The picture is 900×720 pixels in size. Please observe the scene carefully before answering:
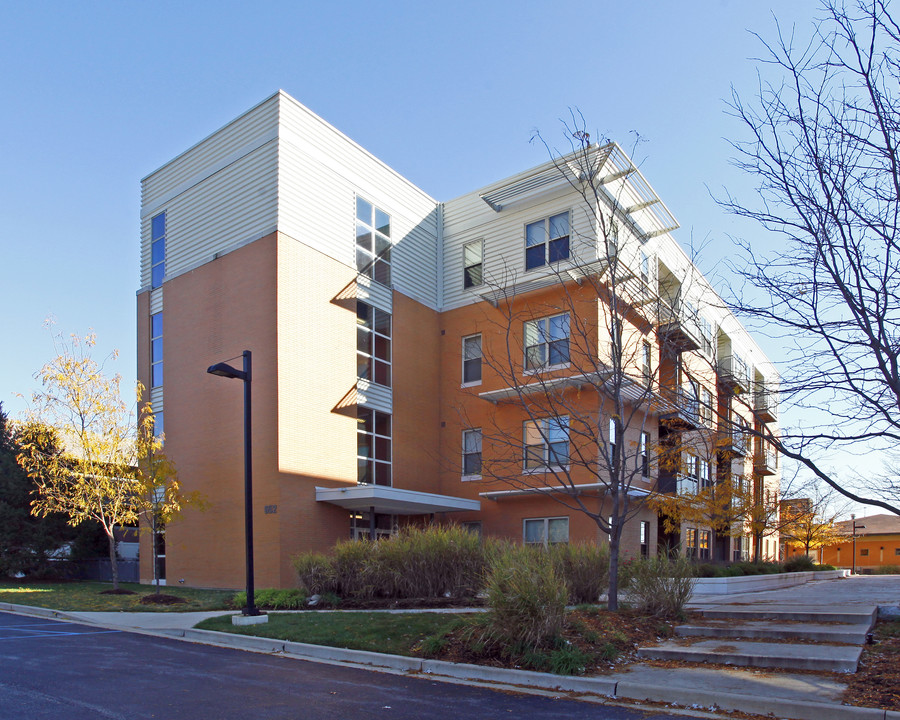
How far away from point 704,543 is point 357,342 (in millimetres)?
18285

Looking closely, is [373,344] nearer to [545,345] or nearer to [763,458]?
[545,345]

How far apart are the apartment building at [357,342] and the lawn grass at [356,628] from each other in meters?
8.09

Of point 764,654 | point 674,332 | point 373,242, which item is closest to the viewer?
point 764,654

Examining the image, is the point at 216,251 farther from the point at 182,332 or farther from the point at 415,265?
the point at 415,265

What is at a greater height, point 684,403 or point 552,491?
point 684,403

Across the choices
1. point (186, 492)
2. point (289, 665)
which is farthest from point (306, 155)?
point (289, 665)

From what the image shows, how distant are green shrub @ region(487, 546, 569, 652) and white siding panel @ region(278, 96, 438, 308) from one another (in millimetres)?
16189

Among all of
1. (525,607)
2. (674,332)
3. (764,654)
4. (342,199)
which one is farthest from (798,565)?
(525,607)

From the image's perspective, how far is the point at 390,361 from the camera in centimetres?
2647

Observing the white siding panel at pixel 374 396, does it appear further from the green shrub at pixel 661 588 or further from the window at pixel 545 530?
the green shrub at pixel 661 588

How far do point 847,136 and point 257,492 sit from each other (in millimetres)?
18030

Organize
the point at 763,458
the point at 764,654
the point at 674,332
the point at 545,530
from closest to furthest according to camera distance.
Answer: the point at 764,654 → the point at 674,332 → the point at 763,458 → the point at 545,530

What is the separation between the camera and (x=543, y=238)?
26156 millimetres

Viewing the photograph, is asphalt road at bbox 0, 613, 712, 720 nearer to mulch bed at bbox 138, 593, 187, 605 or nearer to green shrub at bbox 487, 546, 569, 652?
green shrub at bbox 487, 546, 569, 652
